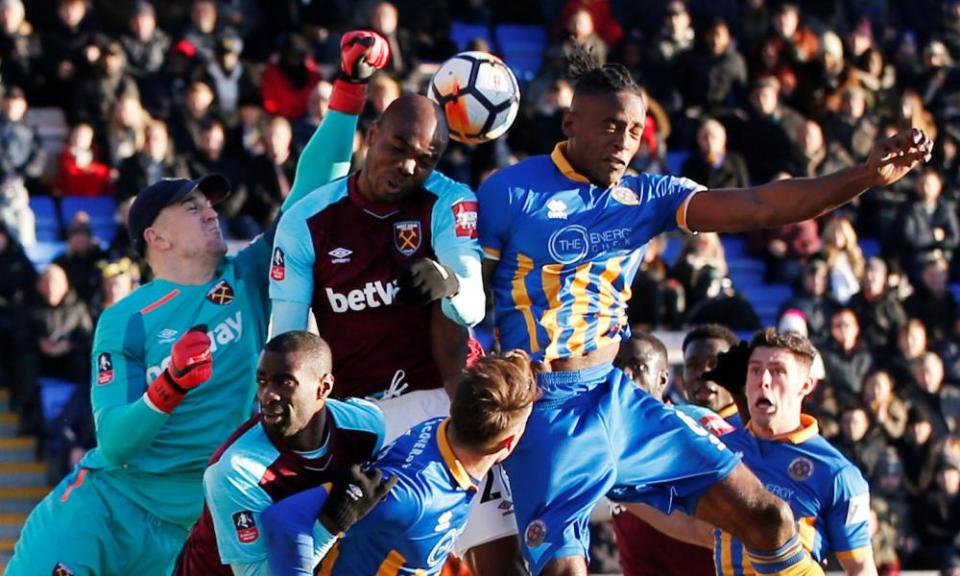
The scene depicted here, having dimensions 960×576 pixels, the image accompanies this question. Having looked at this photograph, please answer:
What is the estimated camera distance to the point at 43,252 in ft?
48.0

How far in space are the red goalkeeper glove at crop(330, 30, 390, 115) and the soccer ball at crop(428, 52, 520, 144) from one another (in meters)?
0.29

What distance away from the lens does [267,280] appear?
8453 mm

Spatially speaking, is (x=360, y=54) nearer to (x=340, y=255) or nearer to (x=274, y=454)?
(x=340, y=255)

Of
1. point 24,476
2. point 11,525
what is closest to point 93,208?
point 24,476

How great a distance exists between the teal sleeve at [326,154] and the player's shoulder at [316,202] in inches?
19.7

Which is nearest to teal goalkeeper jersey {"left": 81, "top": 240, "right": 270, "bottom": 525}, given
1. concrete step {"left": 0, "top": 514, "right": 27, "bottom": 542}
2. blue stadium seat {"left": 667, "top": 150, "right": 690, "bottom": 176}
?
concrete step {"left": 0, "top": 514, "right": 27, "bottom": 542}

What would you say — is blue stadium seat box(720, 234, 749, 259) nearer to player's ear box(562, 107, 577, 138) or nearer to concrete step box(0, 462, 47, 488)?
concrete step box(0, 462, 47, 488)

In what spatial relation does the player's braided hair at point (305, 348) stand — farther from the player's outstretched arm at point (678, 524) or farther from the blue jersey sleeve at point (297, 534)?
the player's outstretched arm at point (678, 524)

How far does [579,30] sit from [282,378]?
10.7 meters

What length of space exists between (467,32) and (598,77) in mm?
10655

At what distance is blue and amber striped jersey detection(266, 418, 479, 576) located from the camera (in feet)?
21.6

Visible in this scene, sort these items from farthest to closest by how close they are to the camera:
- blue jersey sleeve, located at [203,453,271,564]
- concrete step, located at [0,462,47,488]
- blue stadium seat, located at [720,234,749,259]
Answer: blue stadium seat, located at [720,234,749,259]
concrete step, located at [0,462,47,488]
blue jersey sleeve, located at [203,453,271,564]

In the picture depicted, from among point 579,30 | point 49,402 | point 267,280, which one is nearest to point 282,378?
point 267,280

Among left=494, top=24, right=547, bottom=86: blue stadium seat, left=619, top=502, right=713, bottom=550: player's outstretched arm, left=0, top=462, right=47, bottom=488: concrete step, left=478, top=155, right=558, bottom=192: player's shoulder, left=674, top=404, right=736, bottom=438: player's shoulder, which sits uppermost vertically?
left=478, top=155, right=558, bottom=192: player's shoulder
